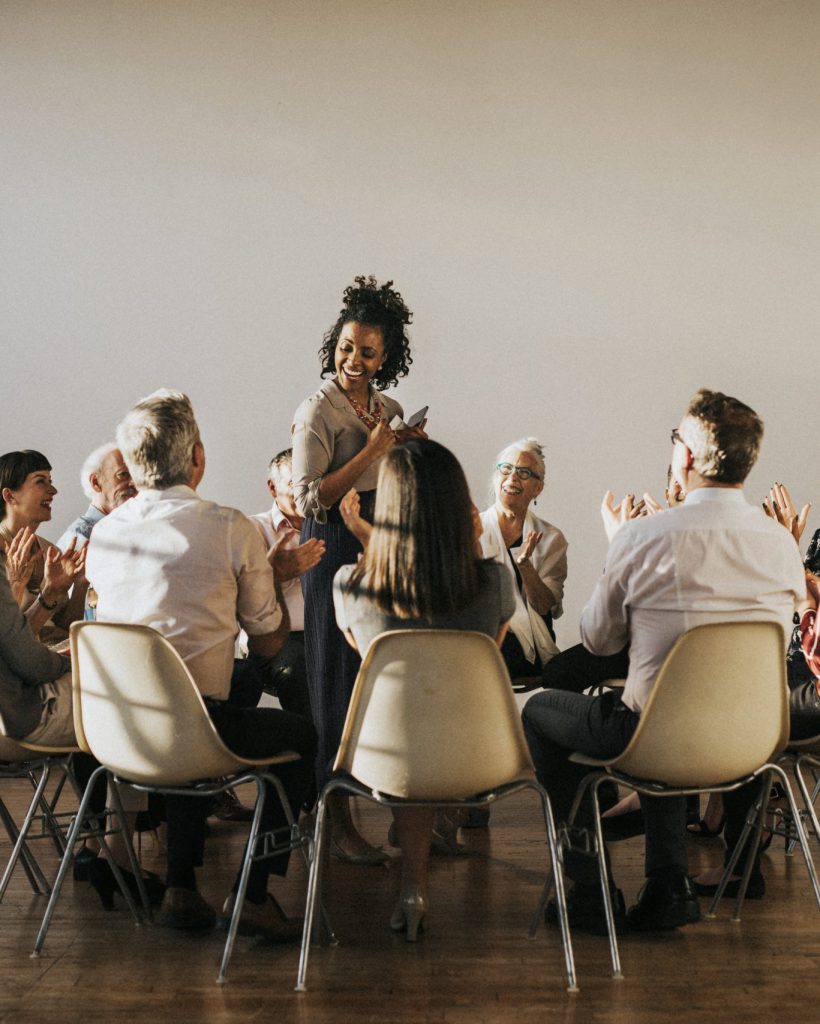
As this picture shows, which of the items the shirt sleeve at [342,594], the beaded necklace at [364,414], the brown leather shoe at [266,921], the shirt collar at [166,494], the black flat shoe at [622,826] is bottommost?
the black flat shoe at [622,826]

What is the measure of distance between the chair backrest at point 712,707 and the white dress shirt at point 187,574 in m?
0.99

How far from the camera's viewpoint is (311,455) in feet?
11.5

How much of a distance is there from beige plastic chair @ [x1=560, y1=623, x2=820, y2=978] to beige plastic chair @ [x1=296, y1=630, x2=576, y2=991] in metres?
0.28

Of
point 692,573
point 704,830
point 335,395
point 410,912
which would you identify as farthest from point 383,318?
point 704,830

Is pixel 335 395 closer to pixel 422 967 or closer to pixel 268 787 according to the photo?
pixel 268 787

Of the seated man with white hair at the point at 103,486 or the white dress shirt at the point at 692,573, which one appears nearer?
the white dress shirt at the point at 692,573

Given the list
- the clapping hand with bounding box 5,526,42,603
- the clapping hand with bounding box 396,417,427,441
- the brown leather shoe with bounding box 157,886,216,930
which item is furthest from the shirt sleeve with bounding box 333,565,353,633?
the clapping hand with bounding box 5,526,42,603

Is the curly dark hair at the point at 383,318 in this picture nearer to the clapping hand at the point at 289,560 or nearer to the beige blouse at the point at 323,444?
the beige blouse at the point at 323,444

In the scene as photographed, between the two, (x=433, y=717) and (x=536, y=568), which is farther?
(x=536, y=568)

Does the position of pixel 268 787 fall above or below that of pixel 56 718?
below

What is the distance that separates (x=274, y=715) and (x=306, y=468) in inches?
37.5

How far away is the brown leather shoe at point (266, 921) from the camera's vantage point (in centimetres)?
271

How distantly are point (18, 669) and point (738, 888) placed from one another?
6.73ft

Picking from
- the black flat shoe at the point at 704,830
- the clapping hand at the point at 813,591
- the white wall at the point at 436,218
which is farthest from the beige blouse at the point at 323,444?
the white wall at the point at 436,218
